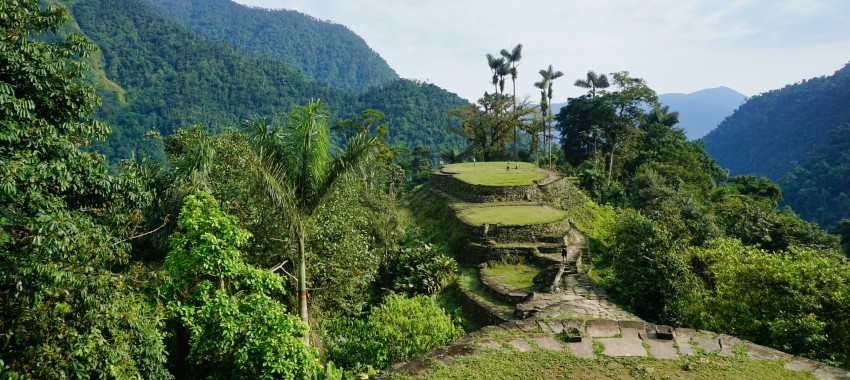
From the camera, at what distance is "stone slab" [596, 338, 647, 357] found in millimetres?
7566

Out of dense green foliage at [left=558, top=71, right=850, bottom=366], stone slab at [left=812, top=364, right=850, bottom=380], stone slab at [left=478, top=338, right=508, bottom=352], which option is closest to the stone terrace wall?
dense green foliage at [left=558, top=71, right=850, bottom=366]

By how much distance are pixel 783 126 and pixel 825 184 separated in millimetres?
41546

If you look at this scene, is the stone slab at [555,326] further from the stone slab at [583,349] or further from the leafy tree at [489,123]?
the leafy tree at [489,123]

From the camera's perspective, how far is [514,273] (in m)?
15.8

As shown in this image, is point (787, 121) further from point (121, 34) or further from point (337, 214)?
point (121, 34)

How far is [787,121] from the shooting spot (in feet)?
283

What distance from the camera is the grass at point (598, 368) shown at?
6738mm

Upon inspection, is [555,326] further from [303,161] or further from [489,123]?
[489,123]

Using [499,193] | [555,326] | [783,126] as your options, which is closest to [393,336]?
[555,326]

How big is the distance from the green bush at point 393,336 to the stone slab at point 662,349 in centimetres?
362

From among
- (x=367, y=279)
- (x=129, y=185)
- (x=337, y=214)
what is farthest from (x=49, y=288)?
(x=367, y=279)

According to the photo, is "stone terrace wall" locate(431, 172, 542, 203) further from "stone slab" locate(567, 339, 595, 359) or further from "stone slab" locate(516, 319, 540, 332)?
"stone slab" locate(567, 339, 595, 359)

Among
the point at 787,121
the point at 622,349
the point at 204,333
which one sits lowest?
the point at 622,349

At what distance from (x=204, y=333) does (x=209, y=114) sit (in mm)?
86620
